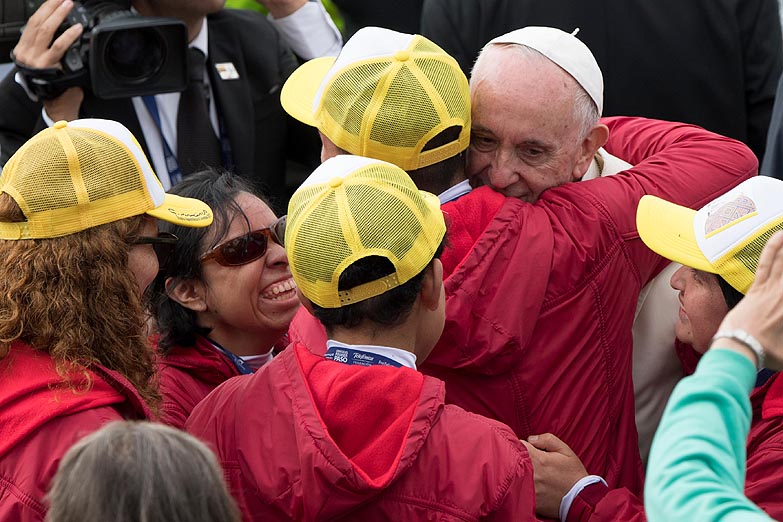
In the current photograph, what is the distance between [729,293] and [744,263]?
4.8 inches

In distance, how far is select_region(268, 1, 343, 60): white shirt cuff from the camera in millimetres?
4520

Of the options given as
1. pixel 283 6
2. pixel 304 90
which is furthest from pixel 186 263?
pixel 283 6

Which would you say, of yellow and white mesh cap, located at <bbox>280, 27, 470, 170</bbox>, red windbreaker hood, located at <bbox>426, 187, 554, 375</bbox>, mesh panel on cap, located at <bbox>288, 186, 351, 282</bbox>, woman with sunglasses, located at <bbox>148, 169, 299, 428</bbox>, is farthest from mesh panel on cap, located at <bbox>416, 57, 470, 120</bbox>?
woman with sunglasses, located at <bbox>148, 169, 299, 428</bbox>

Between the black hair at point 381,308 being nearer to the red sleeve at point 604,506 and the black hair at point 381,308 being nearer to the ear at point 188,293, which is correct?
the red sleeve at point 604,506

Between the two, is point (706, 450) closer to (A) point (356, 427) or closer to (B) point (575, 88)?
(A) point (356, 427)

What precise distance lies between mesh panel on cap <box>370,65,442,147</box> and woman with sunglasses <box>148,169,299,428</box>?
48cm

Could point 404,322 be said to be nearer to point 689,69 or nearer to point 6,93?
point 689,69

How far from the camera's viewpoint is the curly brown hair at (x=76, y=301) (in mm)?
2324

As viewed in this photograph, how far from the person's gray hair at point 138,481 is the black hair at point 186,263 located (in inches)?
54.6

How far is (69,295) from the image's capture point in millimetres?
2361

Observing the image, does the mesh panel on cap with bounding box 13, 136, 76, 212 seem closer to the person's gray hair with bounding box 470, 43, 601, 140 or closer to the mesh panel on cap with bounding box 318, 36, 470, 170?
the mesh panel on cap with bounding box 318, 36, 470, 170

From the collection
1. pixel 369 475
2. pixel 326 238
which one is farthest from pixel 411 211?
pixel 369 475

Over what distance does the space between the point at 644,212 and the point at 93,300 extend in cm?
124

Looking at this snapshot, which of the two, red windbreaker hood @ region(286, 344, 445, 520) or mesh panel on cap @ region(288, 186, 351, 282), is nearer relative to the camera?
red windbreaker hood @ region(286, 344, 445, 520)
